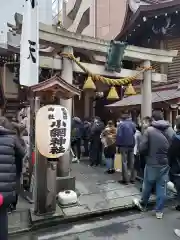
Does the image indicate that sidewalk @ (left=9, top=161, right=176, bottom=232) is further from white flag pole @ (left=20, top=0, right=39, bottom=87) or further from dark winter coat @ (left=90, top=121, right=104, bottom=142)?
white flag pole @ (left=20, top=0, right=39, bottom=87)

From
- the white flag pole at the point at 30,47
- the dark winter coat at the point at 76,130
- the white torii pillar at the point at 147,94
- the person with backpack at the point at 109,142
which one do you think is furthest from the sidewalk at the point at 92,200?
the white flag pole at the point at 30,47

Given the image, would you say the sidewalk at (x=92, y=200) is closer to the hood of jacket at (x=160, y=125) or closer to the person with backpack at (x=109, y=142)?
the person with backpack at (x=109, y=142)

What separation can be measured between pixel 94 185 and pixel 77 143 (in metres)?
4.04

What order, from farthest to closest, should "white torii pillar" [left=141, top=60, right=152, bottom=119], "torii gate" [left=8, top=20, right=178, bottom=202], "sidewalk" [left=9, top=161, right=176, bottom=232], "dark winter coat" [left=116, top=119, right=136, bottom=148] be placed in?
"white torii pillar" [left=141, top=60, right=152, bottom=119], "dark winter coat" [left=116, top=119, right=136, bottom=148], "torii gate" [left=8, top=20, right=178, bottom=202], "sidewalk" [left=9, top=161, right=176, bottom=232]

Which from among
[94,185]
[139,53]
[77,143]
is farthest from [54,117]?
[77,143]

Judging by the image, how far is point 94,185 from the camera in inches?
294

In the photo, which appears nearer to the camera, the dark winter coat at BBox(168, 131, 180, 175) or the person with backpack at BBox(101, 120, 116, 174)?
the dark winter coat at BBox(168, 131, 180, 175)

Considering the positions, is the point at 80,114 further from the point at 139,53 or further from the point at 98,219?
the point at 98,219

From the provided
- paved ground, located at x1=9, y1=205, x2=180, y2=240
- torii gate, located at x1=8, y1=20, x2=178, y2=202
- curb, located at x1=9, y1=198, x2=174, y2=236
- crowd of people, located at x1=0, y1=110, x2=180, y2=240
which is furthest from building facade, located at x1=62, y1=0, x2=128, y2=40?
paved ground, located at x1=9, y1=205, x2=180, y2=240

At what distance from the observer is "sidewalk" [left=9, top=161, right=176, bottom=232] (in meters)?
5.05

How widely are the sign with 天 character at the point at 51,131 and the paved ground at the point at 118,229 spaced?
1510 millimetres

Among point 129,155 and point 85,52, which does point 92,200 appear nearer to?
point 129,155

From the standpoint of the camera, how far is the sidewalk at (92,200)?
505 cm

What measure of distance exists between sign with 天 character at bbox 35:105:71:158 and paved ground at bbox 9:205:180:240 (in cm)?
151
